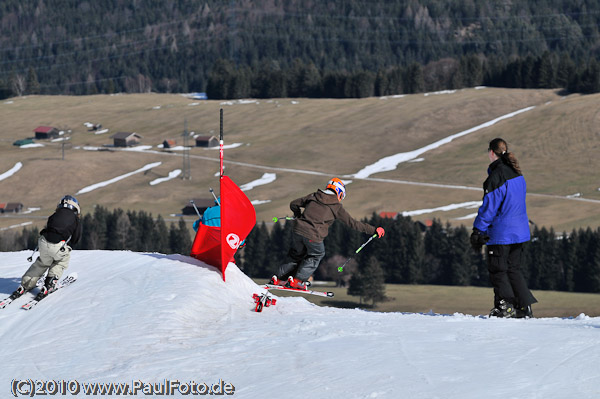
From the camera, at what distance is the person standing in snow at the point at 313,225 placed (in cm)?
1411

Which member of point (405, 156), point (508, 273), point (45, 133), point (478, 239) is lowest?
point (45, 133)

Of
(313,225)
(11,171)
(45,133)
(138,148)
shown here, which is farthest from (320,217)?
(45,133)

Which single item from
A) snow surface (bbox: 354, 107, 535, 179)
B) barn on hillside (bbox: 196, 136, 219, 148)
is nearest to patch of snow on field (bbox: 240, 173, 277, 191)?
snow surface (bbox: 354, 107, 535, 179)

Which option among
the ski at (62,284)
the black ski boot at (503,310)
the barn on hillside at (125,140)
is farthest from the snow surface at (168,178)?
the black ski boot at (503,310)

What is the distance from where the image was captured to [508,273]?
1273 cm

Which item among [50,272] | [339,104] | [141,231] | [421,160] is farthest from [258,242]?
[339,104]

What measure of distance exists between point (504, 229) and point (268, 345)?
4.02 metres

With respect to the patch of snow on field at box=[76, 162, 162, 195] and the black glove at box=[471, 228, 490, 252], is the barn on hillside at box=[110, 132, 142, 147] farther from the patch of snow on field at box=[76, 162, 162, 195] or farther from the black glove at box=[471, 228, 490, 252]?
the black glove at box=[471, 228, 490, 252]

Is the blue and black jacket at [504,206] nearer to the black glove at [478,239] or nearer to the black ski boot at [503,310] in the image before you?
the black glove at [478,239]

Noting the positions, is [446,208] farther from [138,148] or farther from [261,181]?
[138,148]

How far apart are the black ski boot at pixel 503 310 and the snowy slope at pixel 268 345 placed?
86 centimetres

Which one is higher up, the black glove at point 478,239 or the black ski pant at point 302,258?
the black glove at point 478,239

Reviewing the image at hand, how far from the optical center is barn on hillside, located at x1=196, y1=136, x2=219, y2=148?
532ft

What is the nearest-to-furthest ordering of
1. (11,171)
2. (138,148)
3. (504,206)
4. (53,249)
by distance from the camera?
(504,206)
(53,249)
(11,171)
(138,148)
